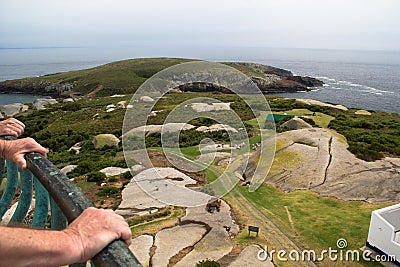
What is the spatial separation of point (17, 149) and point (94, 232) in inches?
68.5

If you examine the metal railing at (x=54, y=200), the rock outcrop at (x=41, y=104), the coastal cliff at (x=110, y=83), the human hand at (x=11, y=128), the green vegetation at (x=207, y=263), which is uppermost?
the human hand at (x=11, y=128)

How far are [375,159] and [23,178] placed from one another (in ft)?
63.8

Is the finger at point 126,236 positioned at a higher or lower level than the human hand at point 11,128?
lower

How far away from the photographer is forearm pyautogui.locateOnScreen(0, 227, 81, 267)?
1.53m

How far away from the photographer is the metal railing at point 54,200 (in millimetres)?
1625

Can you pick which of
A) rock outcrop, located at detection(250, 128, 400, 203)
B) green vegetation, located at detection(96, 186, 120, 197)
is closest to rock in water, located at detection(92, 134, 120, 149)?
green vegetation, located at detection(96, 186, 120, 197)

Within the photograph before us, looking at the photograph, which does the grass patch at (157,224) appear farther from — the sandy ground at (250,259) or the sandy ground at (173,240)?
the sandy ground at (250,259)

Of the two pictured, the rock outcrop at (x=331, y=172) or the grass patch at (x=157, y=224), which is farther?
the rock outcrop at (x=331, y=172)

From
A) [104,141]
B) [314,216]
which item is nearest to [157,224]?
[314,216]

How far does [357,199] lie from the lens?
1566 cm

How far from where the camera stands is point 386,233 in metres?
11.3

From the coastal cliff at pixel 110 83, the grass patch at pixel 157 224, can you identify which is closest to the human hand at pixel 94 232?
the grass patch at pixel 157 224
